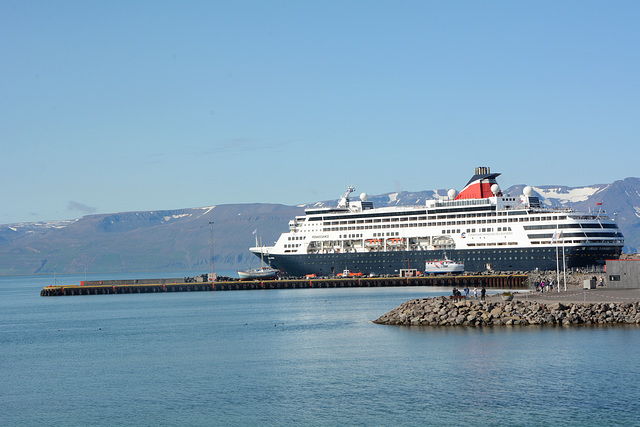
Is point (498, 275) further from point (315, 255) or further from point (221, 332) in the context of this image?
point (221, 332)

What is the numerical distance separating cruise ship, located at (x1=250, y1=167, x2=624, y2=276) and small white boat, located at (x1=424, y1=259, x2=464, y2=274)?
1049 mm

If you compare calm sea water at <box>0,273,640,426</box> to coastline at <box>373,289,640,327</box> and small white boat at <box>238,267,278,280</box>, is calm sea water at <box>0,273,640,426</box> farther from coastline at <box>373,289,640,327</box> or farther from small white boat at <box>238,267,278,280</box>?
small white boat at <box>238,267,278,280</box>

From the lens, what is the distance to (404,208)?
119m

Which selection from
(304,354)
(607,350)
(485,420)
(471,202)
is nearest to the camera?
(485,420)

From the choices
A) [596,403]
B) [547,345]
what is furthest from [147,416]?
[547,345]

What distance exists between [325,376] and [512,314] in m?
17.5

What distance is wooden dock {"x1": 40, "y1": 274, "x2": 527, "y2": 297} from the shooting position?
→ 99812mm

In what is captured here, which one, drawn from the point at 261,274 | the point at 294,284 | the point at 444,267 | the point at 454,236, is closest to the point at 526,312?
the point at 444,267

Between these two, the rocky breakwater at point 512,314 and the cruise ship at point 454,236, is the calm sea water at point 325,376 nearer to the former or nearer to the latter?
the rocky breakwater at point 512,314

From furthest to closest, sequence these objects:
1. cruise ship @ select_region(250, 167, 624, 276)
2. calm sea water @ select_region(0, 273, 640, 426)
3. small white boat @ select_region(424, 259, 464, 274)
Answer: small white boat @ select_region(424, 259, 464, 274) < cruise ship @ select_region(250, 167, 624, 276) < calm sea water @ select_region(0, 273, 640, 426)

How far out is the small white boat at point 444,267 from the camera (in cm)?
10894

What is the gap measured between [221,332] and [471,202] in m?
63.5

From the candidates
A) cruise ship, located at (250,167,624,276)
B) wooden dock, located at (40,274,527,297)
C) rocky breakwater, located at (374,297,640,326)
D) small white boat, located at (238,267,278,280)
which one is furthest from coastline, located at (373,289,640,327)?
small white boat, located at (238,267,278,280)

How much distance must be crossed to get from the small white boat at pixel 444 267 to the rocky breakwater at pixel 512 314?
182ft
